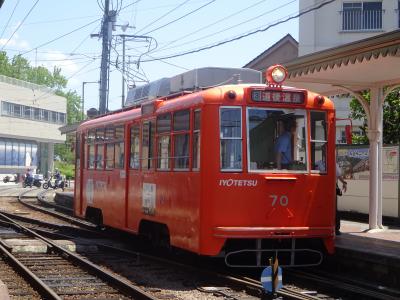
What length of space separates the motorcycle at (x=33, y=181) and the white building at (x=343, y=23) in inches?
971

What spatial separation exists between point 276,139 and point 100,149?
598cm

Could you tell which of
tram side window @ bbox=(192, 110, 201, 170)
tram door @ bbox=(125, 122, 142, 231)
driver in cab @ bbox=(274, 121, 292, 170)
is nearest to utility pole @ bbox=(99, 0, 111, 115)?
tram door @ bbox=(125, 122, 142, 231)

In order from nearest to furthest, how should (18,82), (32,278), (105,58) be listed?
(32,278)
(105,58)
(18,82)

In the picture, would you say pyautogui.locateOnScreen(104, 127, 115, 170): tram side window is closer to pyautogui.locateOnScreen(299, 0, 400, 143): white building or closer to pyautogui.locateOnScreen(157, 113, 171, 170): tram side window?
pyautogui.locateOnScreen(157, 113, 171, 170): tram side window

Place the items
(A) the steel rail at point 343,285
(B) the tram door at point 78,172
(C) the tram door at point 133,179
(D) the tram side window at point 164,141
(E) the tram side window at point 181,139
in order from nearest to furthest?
(A) the steel rail at point 343,285 < (E) the tram side window at point 181,139 < (D) the tram side window at point 164,141 < (C) the tram door at point 133,179 < (B) the tram door at point 78,172

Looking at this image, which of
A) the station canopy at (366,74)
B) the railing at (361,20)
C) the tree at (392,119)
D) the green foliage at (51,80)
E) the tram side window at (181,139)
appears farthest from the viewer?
the green foliage at (51,80)

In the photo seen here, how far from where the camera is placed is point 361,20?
32.3 meters

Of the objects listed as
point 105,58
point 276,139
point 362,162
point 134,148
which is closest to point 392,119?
point 362,162

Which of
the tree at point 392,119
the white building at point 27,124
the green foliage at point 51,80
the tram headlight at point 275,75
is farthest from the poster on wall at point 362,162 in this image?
the green foliage at point 51,80

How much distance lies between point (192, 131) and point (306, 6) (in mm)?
23993

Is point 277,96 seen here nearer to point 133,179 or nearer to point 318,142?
point 318,142

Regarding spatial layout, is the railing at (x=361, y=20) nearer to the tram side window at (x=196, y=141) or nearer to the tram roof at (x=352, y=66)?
the tram roof at (x=352, y=66)

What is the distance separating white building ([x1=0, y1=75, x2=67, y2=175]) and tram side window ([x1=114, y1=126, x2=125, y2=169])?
49.8 meters

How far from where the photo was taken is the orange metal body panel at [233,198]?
30.6 ft
